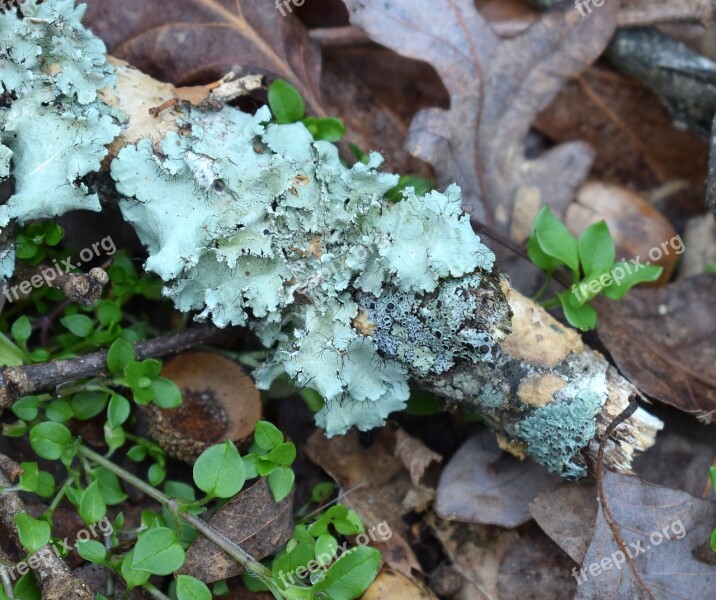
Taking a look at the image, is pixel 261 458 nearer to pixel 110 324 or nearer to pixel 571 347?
pixel 110 324

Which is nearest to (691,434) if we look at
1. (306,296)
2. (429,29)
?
(306,296)

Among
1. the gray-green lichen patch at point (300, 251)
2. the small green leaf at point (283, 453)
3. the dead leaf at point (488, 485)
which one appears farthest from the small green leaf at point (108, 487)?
the dead leaf at point (488, 485)

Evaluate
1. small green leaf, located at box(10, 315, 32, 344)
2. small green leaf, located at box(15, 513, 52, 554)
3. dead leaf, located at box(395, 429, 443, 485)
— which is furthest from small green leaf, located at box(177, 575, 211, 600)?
small green leaf, located at box(10, 315, 32, 344)

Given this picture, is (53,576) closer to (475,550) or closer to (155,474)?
(155,474)

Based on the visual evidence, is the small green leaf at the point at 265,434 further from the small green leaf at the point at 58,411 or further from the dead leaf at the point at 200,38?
the dead leaf at the point at 200,38

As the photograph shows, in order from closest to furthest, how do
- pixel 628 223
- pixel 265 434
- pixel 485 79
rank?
pixel 265 434, pixel 485 79, pixel 628 223

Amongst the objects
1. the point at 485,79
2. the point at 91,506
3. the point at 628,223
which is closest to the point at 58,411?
the point at 91,506
